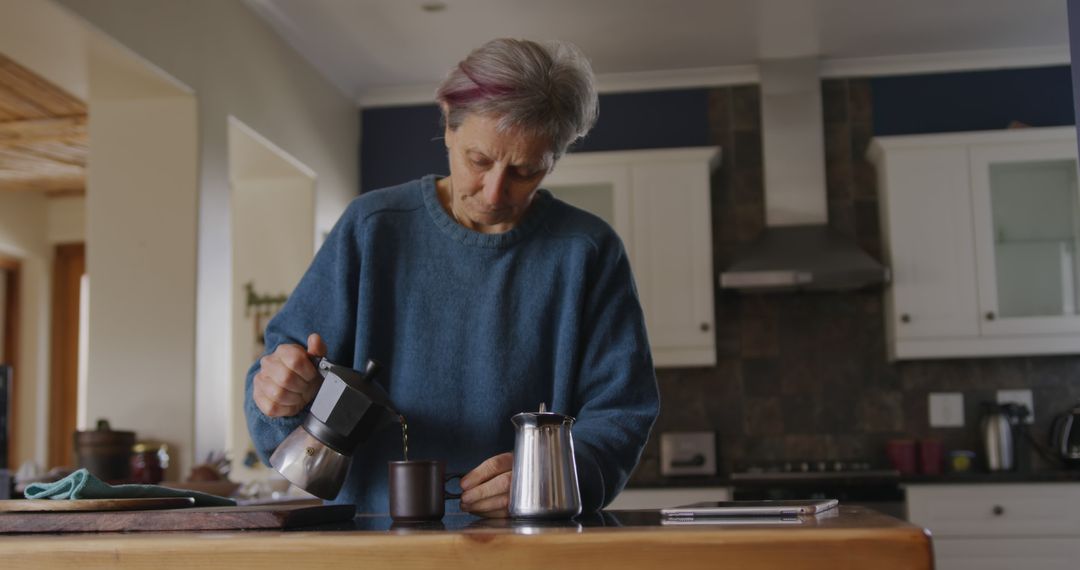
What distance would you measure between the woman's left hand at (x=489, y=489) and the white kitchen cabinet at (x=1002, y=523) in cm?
357

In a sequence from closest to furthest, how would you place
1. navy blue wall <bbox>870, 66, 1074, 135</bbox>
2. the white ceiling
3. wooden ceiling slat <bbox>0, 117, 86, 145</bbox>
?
the white ceiling, wooden ceiling slat <bbox>0, 117, 86, 145</bbox>, navy blue wall <bbox>870, 66, 1074, 135</bbox>

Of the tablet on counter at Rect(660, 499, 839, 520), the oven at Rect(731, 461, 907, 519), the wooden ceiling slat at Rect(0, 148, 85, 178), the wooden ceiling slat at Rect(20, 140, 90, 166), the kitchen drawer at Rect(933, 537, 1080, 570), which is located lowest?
the kitchen drawer at Rect(933, 537, 1080, 570)

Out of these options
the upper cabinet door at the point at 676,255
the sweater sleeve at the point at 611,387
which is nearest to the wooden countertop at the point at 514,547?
the sweater sleeve at the point at 611,387

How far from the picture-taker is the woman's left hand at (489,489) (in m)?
1.46

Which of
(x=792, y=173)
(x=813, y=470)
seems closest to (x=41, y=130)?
(x=792, y=173)

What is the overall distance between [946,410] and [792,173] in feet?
4.24

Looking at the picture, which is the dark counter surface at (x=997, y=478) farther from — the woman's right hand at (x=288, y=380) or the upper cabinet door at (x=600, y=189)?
the woman's right hand at (x=288, y=380)

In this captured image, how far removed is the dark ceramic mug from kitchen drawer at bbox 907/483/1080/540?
12.0 ft

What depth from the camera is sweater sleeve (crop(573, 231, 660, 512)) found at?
5.39 ft

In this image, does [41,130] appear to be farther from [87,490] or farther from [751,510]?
[751,510]

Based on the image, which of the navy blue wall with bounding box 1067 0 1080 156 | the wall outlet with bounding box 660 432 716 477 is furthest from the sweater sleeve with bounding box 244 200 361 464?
the wall outlet with bounding box 660 432 716 477

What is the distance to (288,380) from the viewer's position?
5.01 feet

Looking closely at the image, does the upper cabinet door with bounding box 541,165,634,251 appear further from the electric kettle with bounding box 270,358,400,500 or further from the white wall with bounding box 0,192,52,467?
the electric kettle with bounding box 270,358,400,500

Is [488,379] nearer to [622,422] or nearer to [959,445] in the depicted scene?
[622,422]
